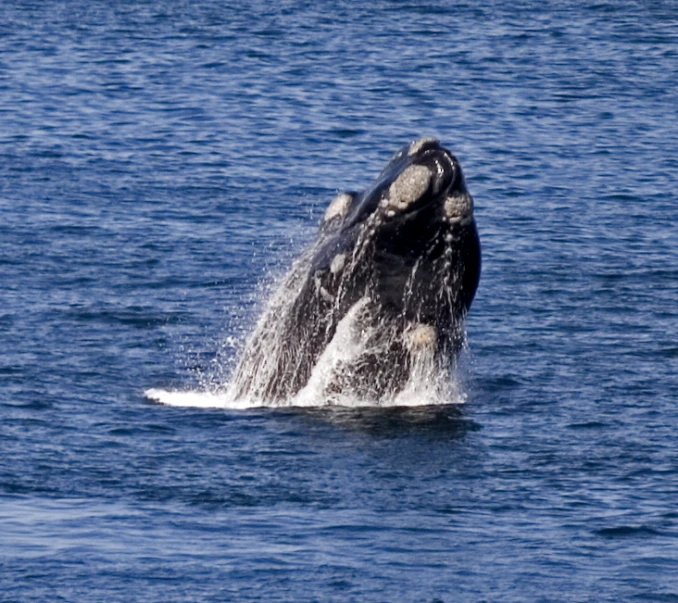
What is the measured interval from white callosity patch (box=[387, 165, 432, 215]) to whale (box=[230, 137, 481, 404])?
11 mm

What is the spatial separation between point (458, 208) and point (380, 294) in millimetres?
1497

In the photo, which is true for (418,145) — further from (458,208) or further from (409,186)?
(458,208)

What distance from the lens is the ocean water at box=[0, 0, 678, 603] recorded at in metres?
18.6

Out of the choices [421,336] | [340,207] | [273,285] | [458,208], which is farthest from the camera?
[273,285]

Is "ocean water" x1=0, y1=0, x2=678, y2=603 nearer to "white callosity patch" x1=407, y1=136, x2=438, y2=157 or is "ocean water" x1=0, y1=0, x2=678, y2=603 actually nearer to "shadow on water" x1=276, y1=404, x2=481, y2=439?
"shadow on water" x1=276, y1=404, x2=481, y2=439

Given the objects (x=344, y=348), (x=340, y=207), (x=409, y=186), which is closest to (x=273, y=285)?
(x=340, y=207)

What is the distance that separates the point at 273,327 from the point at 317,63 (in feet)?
101

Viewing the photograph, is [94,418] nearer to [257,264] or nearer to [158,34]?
[257,264]

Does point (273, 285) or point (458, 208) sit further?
point (273, 285)

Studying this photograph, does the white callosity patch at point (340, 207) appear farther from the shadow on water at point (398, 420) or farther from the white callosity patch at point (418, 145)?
the shadow on water at point (398, 420)

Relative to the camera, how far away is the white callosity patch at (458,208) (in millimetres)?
22047

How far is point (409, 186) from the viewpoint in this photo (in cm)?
2192

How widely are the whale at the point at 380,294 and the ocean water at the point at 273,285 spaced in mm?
548

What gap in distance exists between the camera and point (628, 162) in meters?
42.0
